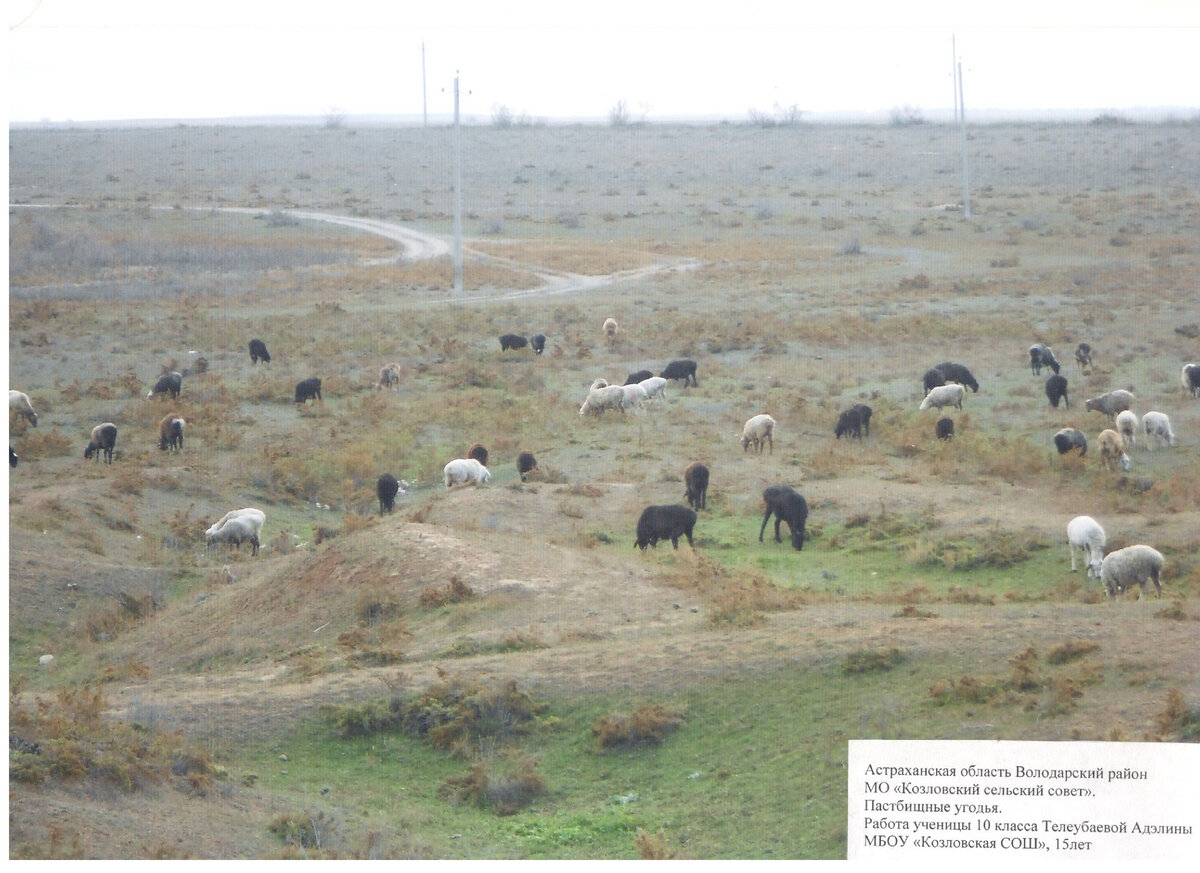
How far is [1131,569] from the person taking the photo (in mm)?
12461

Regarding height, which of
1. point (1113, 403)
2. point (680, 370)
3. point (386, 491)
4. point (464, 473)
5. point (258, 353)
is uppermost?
point (258, 353)

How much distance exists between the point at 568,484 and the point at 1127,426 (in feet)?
30.6

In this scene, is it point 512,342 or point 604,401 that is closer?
point 604,401

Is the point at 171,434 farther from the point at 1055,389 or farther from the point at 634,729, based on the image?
the point at 1055,389

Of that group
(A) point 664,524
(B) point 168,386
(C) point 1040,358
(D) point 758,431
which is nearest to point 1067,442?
(D) point 758,431

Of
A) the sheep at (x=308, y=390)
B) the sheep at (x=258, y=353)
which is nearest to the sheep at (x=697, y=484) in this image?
the sheep at (x=308, y=390)

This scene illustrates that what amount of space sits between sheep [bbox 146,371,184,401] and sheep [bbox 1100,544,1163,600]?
56.7 feet

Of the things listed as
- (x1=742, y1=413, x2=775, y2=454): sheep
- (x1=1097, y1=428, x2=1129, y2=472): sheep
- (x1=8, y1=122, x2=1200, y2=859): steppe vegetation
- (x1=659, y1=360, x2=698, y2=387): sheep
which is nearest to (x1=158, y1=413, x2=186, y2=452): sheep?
(x1=8, y1=122, x2=1200, y2=859): steppe vegetation

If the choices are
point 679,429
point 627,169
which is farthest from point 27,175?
point 627,169

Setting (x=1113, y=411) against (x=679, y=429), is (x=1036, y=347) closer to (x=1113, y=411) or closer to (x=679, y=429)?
(x=1113, y=411)

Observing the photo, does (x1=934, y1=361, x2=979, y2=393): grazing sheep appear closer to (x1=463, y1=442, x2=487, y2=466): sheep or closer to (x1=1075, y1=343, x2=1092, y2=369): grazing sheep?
(x1=1075, y1=343, x2=1092, y2=369): grazing sheep

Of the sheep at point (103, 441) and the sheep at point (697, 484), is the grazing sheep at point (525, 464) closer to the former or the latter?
the sheep at point (697, 484)

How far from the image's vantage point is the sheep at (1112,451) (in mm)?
18141

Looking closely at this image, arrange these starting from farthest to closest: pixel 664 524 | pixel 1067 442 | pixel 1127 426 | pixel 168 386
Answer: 1. pixel 168 386
2. pixel 1127 426
3. pixel 1067 442
4. pixel 664 524
